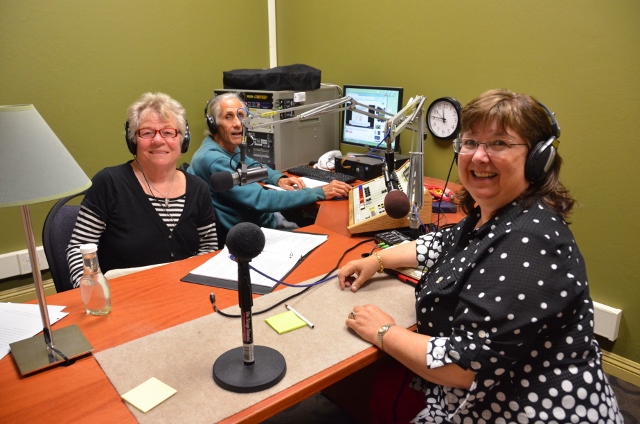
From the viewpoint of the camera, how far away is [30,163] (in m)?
0.95

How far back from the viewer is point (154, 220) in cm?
187

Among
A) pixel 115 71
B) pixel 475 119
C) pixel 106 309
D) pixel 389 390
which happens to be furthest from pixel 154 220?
pixel 115 71

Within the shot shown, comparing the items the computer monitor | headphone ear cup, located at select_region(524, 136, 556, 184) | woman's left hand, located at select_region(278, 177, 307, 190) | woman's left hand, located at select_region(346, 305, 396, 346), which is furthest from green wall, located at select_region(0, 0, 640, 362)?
woman's left hand, located at select_region(346, 305, 396, 346)

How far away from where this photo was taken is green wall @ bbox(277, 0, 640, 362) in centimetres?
204

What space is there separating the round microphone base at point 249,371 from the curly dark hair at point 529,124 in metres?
0.68

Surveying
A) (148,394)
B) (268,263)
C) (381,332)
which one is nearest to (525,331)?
(381,332)

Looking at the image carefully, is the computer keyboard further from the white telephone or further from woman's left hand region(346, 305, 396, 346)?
woman's left hand region(346, 305, 396, 346)

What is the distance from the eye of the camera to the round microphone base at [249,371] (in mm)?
1025

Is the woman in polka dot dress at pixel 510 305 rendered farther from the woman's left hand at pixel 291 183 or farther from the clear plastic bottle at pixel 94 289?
the woman's left hand at pixel 291 183

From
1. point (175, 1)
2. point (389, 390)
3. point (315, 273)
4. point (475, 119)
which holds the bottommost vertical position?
point (389, 390)

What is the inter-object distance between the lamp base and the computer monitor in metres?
1.92

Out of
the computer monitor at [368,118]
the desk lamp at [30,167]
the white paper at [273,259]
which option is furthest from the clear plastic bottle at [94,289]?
the computer monitor at [368,118]

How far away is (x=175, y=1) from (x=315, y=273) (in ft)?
7.62

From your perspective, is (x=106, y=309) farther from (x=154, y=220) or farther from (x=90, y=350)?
(x=154, y=220)
